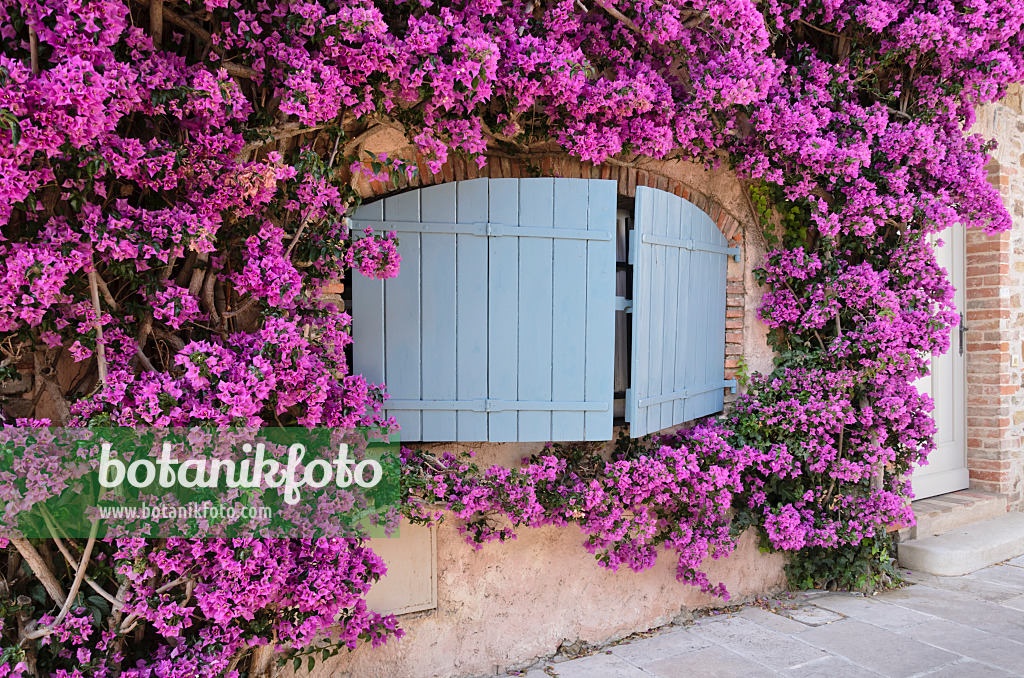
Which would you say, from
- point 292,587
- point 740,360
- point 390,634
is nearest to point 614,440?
point 740,360

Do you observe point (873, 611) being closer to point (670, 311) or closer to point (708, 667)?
point (708, 667)

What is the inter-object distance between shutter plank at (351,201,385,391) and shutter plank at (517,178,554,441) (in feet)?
2.06

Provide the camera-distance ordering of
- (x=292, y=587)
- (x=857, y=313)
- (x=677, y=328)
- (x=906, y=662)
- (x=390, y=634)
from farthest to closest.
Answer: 1. (x=857, y=313)
2. (x=677, y=328)
3. (x=906, y=662)
4. (x=390, y=634)
5. (x=292, y=587)

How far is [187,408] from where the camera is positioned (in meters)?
2.36

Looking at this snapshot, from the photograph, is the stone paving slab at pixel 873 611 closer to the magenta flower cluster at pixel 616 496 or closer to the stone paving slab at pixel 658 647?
the magenta flower cluster at pixel 616 496

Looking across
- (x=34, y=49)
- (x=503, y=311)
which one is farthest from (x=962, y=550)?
(x=34, y=49)

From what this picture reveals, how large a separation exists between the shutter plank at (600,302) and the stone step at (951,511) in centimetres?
281

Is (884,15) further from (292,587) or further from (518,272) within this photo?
(292,587)

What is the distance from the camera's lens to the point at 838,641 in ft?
12.5

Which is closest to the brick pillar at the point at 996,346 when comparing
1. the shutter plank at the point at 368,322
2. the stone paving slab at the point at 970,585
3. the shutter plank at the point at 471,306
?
the stone paving slab at the point at 970,585

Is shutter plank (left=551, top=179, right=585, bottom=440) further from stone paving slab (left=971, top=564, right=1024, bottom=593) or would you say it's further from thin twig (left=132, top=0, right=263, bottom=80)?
stone paving slab (left=971, top=564, right=1024, bottom=593)

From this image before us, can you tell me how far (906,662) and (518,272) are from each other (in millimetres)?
2640

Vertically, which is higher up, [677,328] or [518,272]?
[518,272]

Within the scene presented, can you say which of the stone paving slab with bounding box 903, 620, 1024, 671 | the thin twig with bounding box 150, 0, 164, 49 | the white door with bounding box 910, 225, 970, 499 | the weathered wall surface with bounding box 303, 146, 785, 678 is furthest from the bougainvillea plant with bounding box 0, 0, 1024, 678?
the white door with bounding box 910, 225, 970, 499
